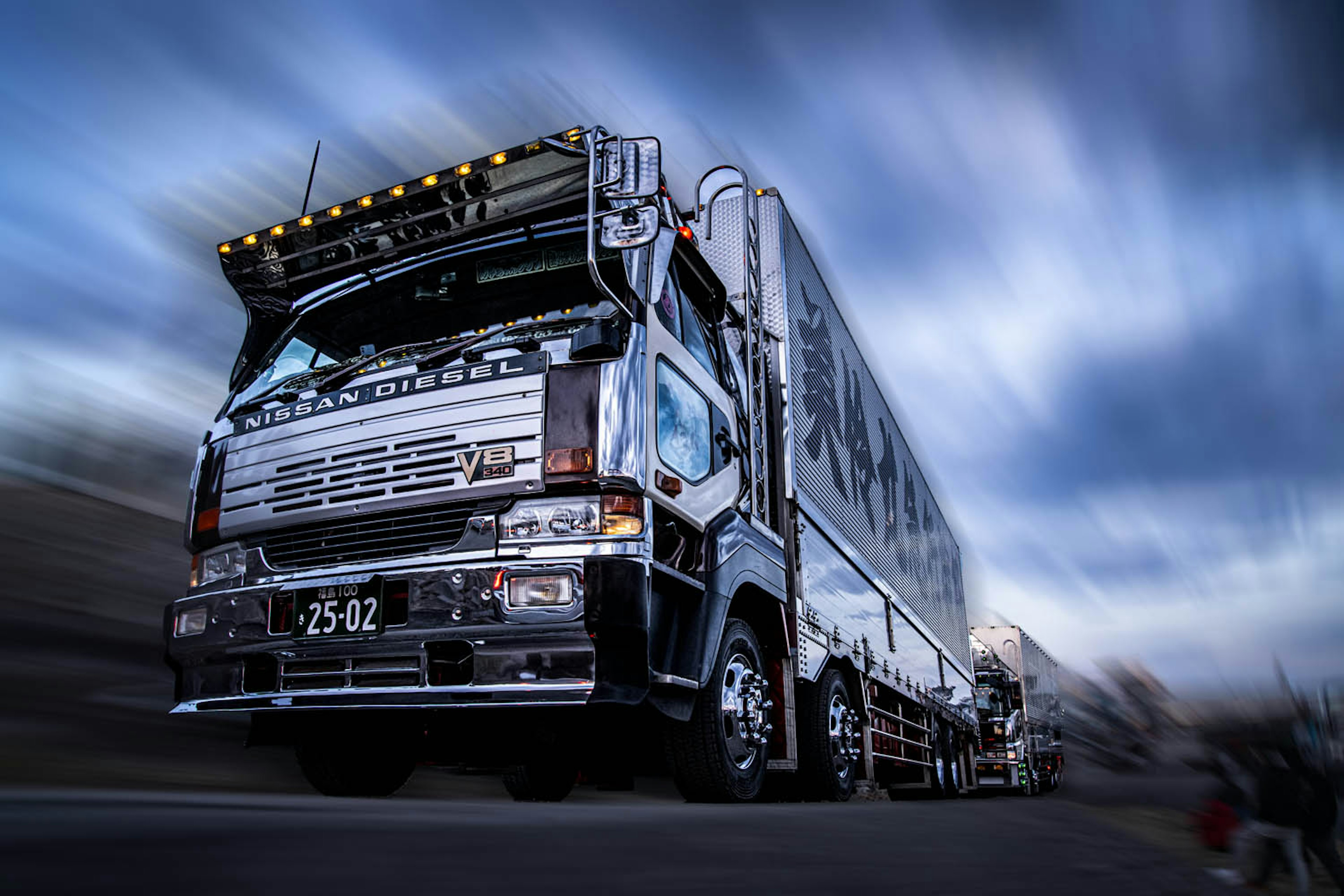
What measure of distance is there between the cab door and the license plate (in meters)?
1.36

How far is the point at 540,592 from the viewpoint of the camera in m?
4.22

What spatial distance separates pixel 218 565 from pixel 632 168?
9.78ft

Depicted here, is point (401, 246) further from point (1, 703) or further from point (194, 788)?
point (1, 703)

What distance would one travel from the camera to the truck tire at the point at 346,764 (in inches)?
223

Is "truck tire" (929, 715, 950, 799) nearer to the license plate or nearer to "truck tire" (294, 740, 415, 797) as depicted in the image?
"truck tire" (294, 740, 415, 797)

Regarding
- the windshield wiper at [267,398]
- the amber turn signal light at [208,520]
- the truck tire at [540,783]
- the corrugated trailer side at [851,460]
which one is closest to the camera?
the amber turn signal light at [208,520]

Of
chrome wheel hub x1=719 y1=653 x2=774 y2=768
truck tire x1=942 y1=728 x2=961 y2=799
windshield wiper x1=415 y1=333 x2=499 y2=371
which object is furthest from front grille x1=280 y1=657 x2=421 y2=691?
truck tire x1=942 y1=728 x2=961 y2=799

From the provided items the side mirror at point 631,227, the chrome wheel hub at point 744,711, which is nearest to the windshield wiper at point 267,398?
the side mirror at point 631,227

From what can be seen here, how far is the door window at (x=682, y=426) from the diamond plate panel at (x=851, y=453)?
1322 millimetres

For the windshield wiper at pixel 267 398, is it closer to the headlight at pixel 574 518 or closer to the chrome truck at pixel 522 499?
the chrome truck at pixel 522 499

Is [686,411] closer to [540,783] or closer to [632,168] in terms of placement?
[632,168]

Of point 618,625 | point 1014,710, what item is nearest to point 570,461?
point 618,625

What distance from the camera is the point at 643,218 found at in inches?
178

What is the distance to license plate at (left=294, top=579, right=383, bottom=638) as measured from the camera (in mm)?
4398
